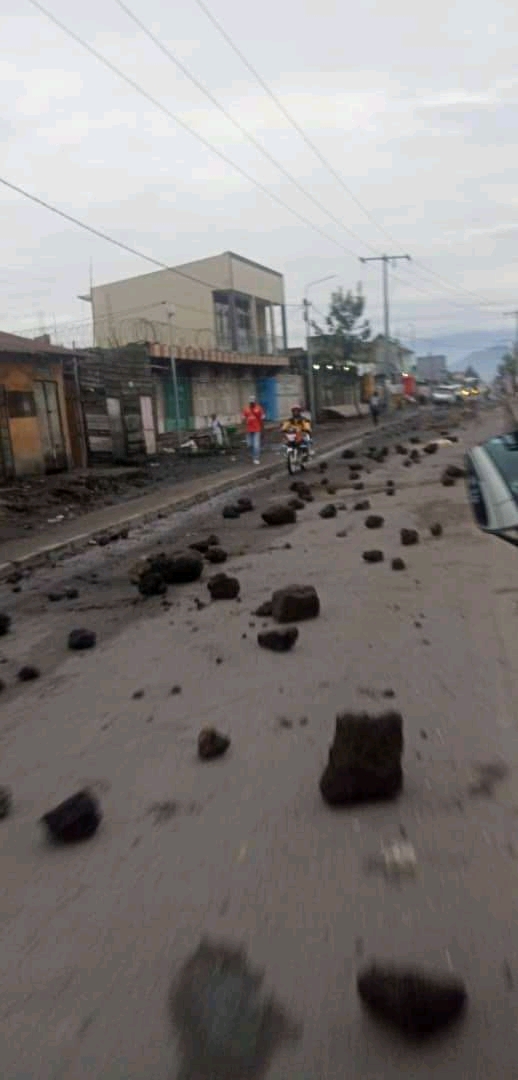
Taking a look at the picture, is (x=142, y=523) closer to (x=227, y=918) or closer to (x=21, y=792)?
(x=21, y=792)

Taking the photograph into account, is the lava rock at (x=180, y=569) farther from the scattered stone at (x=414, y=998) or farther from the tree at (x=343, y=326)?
the tree at (x=343, y=326)

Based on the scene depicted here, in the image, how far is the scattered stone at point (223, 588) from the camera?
9.59 metres

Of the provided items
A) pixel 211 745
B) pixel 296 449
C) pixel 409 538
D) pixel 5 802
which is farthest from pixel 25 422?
pixel 5 802

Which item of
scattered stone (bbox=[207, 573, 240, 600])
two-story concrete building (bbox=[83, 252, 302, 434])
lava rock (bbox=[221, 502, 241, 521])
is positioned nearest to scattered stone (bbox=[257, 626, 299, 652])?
scattered stone (bbox=[207, 573, 240, 600])

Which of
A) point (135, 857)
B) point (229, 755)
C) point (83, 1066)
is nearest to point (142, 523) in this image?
point (229, 755)

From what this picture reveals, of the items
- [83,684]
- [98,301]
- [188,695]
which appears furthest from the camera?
[98,301]

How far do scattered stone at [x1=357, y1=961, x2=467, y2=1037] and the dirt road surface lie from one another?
0.15 feet

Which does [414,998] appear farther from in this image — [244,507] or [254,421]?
[254,421]

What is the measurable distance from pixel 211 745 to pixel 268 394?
49.5 metres

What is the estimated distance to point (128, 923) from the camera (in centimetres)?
366

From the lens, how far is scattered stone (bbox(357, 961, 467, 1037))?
9.72ft

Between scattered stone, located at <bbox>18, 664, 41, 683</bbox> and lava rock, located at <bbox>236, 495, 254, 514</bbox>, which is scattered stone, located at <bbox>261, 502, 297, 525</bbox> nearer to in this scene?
lava rock, located at <bbox>236, 495, 254, 514</bbox>

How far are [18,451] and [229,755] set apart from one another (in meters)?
18.6

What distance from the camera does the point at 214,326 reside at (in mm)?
53156
